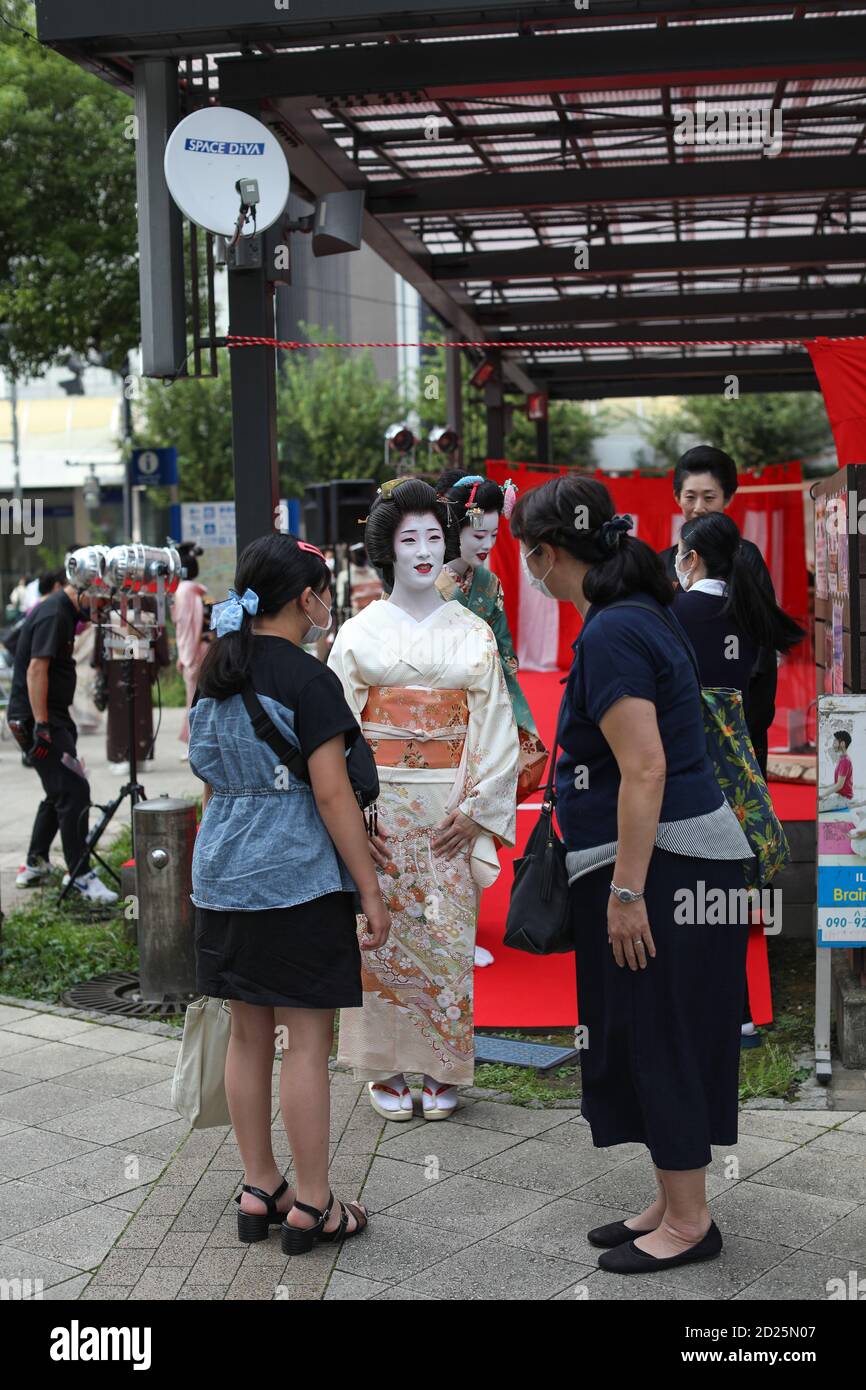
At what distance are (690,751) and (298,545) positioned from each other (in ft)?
3.30

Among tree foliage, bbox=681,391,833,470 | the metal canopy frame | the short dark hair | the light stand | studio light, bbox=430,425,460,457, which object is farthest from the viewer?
tree foliage, bbox=681,391,833,470

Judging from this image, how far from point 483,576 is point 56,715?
3.09 metres

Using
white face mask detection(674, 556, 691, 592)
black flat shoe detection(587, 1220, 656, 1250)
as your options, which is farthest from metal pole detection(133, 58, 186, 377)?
black flat shoe detection(587, 1220, 656, 1250)

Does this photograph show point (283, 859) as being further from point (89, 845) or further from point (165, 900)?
point (89, 845)

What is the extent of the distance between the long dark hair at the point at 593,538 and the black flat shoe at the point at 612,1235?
143 centimetres

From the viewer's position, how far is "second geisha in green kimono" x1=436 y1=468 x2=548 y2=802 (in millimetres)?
4820

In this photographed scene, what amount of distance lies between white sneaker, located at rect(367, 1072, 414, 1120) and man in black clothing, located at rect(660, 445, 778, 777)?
1.66 meters

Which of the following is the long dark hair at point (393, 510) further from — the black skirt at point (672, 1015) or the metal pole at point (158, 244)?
the metal pole at point (158, 244)

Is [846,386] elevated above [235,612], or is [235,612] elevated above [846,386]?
[846,386]

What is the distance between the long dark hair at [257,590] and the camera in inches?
125

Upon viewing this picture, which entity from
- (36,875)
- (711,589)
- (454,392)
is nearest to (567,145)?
(711,589)

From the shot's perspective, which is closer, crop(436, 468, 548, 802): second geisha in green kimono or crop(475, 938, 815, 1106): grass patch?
crop(475, 938, 815, 1106): grass patch

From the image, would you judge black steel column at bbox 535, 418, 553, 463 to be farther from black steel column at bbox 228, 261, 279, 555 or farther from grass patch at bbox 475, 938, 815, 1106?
grass patch at bbox 475, 938, 815, 1106

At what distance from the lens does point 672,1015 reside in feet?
10.2
